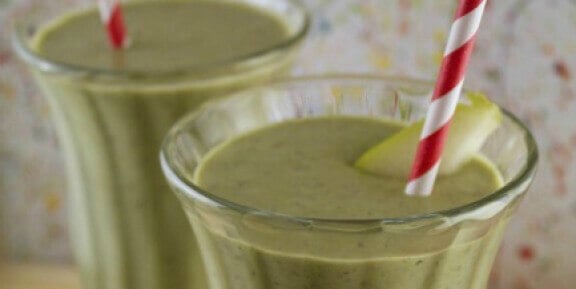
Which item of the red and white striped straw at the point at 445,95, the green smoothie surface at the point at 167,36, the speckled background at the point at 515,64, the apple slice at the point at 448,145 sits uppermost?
the red and white striped straw at the point at 445,95

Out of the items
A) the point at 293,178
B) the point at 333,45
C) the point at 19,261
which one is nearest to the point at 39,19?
the point at 333,45

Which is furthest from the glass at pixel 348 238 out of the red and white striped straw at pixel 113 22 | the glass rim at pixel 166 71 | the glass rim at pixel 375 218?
the red and white striped straw at pixel 113 22

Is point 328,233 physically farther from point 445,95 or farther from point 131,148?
point 131,148

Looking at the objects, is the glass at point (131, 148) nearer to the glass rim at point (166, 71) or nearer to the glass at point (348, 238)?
the glass rim at point (166, 71)

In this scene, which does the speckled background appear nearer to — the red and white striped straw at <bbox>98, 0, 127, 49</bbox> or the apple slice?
the red and white striped straw at <bbox>98, 0, 127, 49</bbox>

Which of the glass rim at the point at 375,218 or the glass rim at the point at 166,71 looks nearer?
the glass rim at the point at 375,218

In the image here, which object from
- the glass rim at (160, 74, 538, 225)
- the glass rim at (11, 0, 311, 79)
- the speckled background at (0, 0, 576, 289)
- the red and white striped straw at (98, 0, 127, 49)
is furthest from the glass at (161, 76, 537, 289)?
the speckled background at (0, 0, 576, 289)

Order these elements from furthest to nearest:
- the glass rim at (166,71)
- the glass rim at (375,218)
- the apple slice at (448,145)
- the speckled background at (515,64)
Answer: the speckled background at (515,64), the glass rim at (166,71), the apple slice at (448,145), the glass rim at (375,218)

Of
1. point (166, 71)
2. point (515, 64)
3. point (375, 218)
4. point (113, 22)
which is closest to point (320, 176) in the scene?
point (375, 218)
